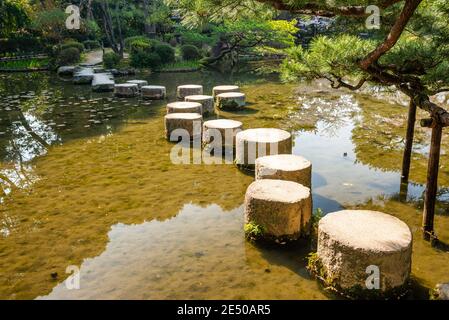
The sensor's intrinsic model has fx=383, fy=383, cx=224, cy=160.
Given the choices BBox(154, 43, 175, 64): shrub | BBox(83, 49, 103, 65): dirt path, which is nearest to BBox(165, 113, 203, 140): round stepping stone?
BBox(154, 43, 175, 64): shrub

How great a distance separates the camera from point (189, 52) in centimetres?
2625

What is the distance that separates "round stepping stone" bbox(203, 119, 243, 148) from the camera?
9.23m

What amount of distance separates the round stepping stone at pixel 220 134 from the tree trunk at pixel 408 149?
3817 mm

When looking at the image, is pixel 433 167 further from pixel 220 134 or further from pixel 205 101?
pixel 205 101

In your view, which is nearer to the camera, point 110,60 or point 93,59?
point 110,60

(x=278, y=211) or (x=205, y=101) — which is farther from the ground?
(x=205, y=101)

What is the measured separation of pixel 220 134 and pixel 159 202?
304cm

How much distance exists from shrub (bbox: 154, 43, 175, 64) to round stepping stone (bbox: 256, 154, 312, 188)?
1929 centimetres

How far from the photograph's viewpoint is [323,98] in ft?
52.0

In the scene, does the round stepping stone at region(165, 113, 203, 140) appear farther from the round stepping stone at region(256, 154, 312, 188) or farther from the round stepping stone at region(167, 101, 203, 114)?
the round stepping stone at region(256, 154, 312, 188)

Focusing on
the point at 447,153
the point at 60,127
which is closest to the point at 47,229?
the point at 60,127

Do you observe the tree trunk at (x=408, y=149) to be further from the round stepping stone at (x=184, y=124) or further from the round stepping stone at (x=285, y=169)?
the round stepping stone at (x=184, y=124)

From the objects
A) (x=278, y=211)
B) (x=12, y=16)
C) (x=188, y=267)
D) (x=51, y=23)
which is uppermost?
(x=12, y=16)

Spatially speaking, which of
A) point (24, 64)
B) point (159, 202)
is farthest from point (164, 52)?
point (159, 202)
